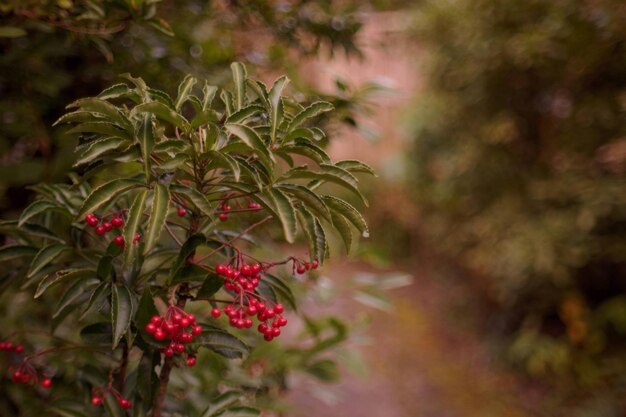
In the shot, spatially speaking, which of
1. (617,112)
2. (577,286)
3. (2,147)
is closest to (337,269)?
(577,286)

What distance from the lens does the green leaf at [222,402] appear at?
1059 millimetres

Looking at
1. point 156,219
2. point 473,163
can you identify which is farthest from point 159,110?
point 473,163

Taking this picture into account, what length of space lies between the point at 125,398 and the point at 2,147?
2.95 ft

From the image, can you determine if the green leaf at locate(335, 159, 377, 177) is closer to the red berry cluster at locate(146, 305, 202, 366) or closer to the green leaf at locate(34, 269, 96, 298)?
the red berry cluster at locate(146, 305, 202, 366)

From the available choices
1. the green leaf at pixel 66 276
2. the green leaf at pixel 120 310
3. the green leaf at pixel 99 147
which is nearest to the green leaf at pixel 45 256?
the green leaf at pixel 66 276

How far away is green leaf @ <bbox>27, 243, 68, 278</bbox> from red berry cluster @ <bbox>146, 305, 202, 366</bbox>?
26 cm

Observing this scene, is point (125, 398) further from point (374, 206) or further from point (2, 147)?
point (374, 206)

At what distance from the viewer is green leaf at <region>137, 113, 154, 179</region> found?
0.80 meters

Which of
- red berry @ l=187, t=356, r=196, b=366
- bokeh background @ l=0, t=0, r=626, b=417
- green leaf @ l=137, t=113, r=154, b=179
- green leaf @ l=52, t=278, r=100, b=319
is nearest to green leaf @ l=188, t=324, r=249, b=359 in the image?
red berry @ l=187, t=356, r=196, b=366

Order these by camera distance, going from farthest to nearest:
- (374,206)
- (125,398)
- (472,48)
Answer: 1. (374,206)
2. (472,48)
3. (125,398)

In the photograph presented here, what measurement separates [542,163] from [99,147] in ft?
12.0

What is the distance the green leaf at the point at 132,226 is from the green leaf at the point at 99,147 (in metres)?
0.09

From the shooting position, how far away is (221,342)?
0.99m

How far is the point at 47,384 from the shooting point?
112cm
